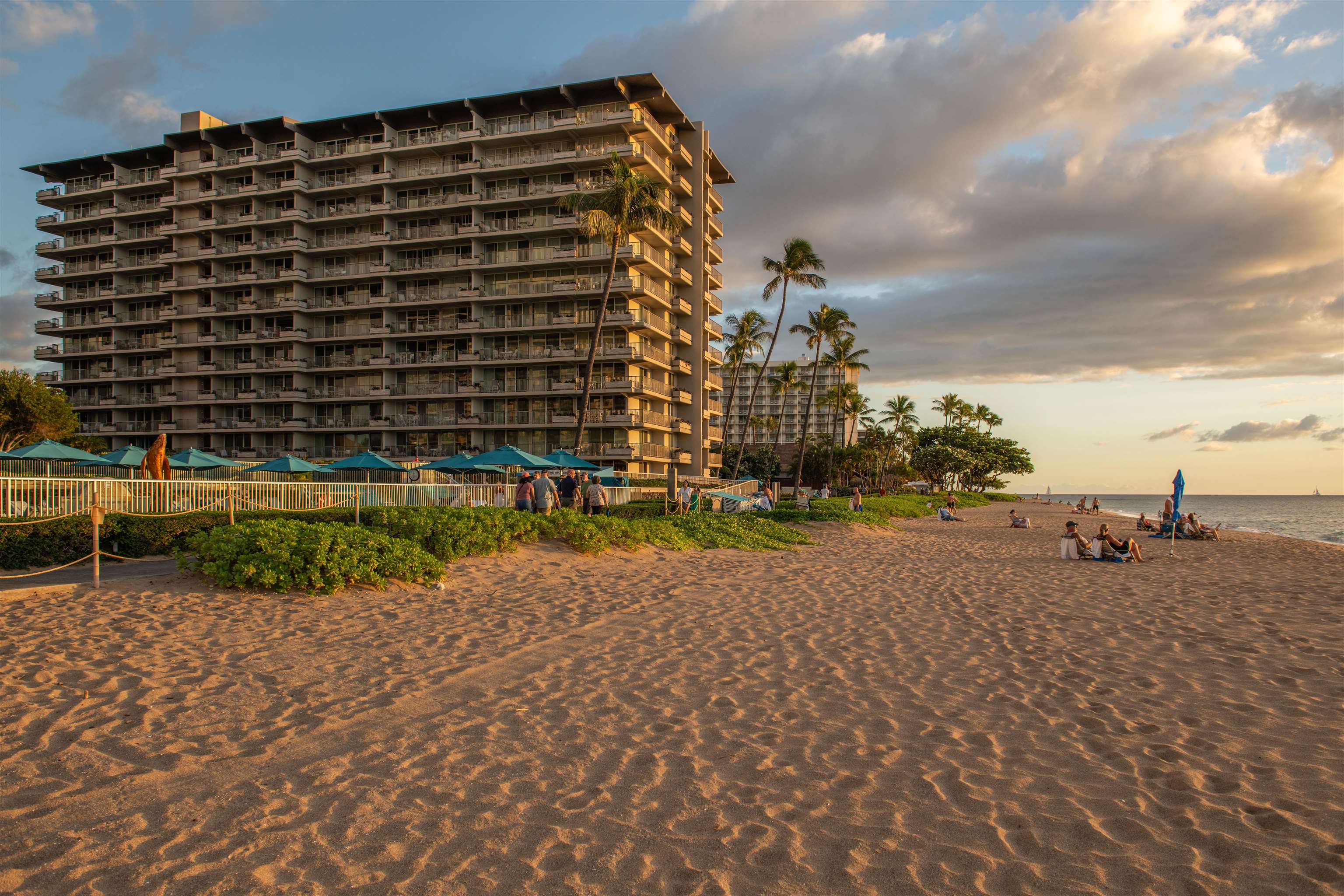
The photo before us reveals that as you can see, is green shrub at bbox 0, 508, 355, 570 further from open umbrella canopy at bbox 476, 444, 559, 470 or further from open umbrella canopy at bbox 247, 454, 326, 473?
open umbrella canopy at bbox 476, 444, 559, 470

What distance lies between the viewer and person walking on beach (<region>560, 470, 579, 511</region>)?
73.0 feet

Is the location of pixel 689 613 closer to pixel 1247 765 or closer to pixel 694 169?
pixel 1247 765

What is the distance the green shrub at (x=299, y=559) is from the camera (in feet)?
31.1

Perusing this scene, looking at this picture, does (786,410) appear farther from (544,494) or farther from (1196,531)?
(544,494)

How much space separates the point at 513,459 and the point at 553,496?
27.3 feet

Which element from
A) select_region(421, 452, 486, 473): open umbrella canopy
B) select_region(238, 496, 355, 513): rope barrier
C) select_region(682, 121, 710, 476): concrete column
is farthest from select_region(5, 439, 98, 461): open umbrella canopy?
select_region(682, 121, 710, 476): concrete column

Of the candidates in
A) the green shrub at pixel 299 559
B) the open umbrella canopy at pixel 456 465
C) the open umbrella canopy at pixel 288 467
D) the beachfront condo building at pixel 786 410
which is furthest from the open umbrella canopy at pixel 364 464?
the beachfront condo building at pixel 786 410

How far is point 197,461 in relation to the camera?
26.9 meters

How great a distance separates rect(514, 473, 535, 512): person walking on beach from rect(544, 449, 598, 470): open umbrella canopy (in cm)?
990

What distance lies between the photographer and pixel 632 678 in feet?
22.5

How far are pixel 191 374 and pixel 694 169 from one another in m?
40.2

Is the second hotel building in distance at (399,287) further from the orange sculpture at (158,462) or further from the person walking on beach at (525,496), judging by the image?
the orange sculpture at (158,462)

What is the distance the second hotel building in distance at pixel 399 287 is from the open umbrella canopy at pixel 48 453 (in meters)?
30.1

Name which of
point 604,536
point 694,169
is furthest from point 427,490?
point 694,169
